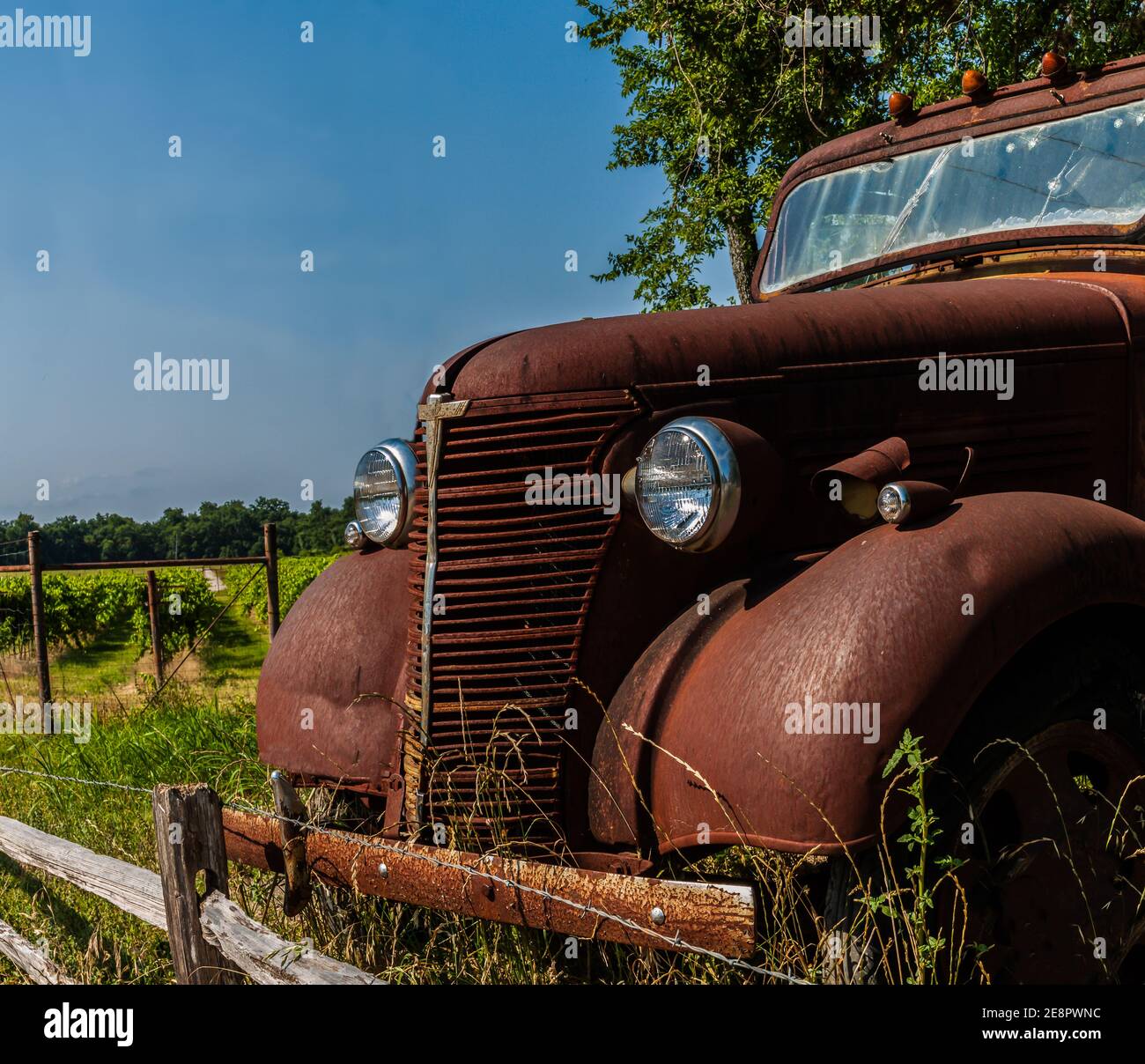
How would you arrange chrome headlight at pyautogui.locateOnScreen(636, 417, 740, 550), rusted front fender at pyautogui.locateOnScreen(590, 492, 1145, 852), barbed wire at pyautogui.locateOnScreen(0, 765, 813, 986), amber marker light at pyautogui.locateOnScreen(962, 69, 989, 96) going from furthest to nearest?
amber marker light at pyautogui.locateOnScreen(962, 69, 989, 96) < chrome headlight at pyautogui.locateOnScreen(636, 417, 740, 550) < rusted front fender at pyautogui.locateOnScreen(590, 492, 1145, 852) < barbed wire at pyautogui.locateOnScreen(0, 765, 813, 986)

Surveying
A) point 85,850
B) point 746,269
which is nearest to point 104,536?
point 746,269

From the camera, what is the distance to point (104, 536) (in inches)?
2013

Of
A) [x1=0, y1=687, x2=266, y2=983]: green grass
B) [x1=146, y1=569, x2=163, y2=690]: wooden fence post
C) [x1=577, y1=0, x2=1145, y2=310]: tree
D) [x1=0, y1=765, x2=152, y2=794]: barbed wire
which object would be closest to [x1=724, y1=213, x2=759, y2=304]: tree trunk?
[x1=577, y1=0, x2=1145, y2=310]: tree

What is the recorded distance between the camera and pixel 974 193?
4266 millimetres

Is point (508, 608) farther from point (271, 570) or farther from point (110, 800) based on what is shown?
point (271, 570)

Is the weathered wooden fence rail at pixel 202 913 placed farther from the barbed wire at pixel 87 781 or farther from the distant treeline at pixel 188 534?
the distant treeline at pixel 188 534

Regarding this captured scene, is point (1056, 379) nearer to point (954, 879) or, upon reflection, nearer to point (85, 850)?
point (954, 879)

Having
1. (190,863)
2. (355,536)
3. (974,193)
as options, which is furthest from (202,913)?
(974,193)

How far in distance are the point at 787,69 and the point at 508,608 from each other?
10213mm

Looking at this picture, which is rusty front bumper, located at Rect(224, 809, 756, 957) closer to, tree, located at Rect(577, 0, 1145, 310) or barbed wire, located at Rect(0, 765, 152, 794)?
barbed wire, located at Rect(0, 765, 152, 794)

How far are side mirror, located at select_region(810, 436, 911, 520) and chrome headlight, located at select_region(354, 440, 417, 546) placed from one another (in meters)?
1.07

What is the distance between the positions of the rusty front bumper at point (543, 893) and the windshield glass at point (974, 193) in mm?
2782

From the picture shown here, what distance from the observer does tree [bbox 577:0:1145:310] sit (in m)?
11.2
